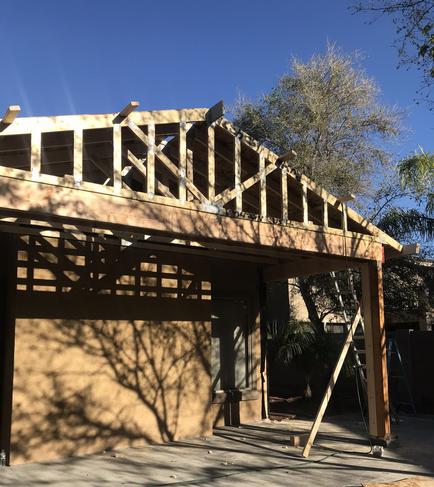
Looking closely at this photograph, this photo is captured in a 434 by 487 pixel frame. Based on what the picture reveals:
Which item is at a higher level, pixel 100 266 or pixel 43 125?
pixel 43 125

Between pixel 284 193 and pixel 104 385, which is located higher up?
pixel 284 193

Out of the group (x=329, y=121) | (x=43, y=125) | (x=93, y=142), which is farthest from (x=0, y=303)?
(x=329, y=121)

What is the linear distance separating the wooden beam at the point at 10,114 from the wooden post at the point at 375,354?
5.78 meters

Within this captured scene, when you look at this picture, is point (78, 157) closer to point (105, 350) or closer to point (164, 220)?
point (164, 220)

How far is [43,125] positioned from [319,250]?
13.9ft

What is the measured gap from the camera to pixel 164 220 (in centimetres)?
600

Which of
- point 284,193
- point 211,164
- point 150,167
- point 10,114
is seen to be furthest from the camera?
point 284,193

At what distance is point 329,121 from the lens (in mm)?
14695

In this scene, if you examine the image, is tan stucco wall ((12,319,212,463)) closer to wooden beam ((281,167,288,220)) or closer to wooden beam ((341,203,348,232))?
wooden beam ((281,167,288,220))

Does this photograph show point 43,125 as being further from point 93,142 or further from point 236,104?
point 236,104

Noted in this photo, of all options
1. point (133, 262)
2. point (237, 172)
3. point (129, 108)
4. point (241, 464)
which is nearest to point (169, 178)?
point (133, 262)

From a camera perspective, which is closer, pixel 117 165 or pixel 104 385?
pixel 117 165

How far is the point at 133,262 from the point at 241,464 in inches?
134

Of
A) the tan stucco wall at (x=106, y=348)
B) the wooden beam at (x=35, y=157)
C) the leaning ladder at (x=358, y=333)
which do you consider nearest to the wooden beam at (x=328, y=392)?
the leaning ladder at (x=358, y=333)
